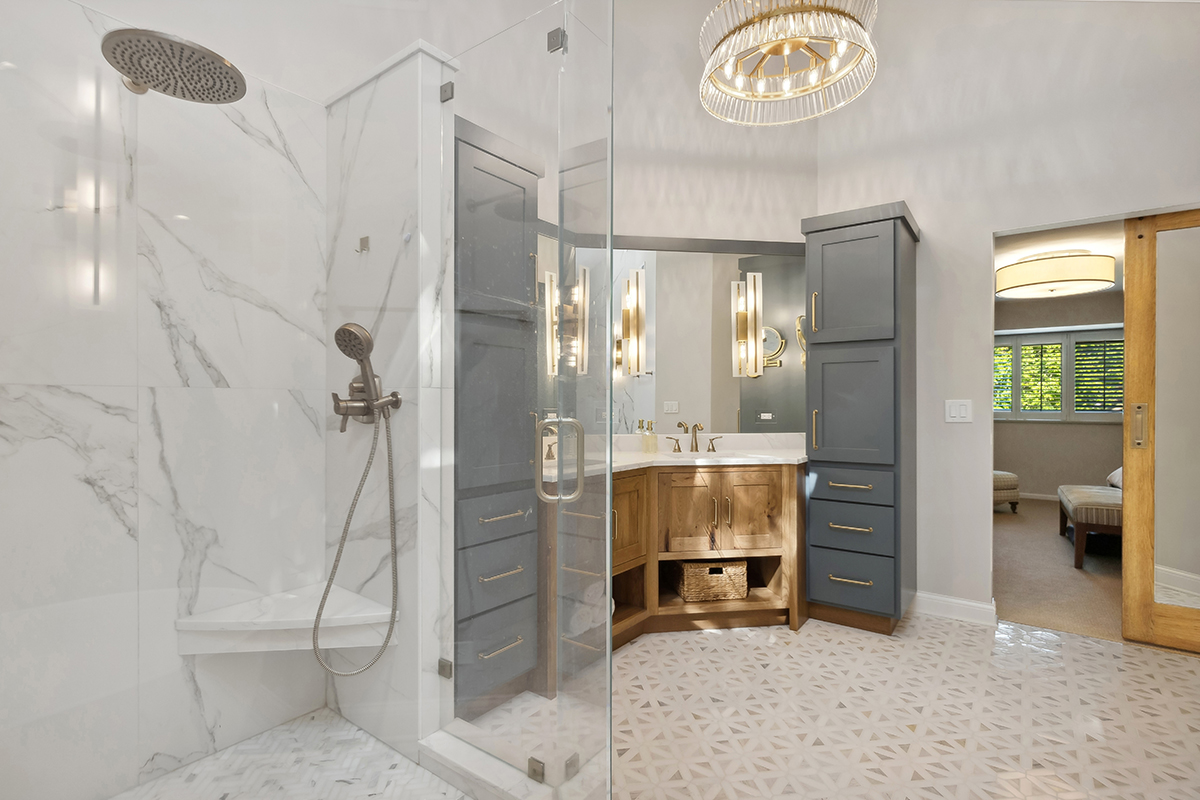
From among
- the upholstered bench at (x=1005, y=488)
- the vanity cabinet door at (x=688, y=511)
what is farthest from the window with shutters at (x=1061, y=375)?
the vanity cabinet door at (x=688, y=511)

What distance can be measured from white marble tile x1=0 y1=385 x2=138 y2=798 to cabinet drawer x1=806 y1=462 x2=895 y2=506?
104 inches

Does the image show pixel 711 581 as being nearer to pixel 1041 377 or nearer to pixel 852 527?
pixel 852 527

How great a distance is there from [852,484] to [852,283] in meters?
0.98

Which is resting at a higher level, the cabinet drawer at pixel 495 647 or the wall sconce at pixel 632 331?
the wall sconce at pixel 632 331

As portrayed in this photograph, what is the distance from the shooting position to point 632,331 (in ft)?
9.91

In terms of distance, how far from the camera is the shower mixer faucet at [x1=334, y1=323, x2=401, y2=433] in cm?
156

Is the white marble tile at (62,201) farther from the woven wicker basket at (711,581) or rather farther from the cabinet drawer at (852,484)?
the cabinet drawer at (852,484)

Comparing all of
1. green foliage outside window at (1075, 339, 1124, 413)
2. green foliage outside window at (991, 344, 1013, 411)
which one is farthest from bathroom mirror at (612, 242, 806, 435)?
green foliage outside window at (1075, 339, 1124, 413)

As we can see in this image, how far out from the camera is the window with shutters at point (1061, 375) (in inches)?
245

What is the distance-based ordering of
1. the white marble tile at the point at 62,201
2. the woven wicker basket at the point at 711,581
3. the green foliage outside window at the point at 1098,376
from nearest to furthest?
the white marble tile at the point at 62,201 → the woven wicker basket at the point at 711,581 → the green foliage outside window at the point at 1098,376

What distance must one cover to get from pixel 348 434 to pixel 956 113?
3.34 meters

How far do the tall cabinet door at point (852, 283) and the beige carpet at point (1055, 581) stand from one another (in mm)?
1723

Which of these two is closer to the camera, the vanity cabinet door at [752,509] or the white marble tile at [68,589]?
the white marble tile at [68,589]

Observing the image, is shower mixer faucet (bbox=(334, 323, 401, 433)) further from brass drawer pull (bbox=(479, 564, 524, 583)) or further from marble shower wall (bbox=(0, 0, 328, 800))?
brass drawer pull (bbox=(479, 564, 524, 583))
